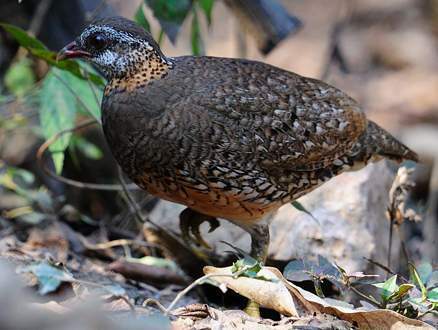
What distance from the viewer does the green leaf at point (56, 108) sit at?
5.22m

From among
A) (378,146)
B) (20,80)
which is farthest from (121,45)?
(20,80)

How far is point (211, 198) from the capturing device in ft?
14.1

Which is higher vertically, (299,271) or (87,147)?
(299,271)

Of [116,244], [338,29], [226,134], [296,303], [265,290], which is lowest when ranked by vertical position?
[116,244]

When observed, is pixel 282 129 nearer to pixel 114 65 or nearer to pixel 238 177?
pixel 238 177

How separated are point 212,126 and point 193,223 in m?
0.98

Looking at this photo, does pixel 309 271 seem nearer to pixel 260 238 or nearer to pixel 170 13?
pixel 260 238

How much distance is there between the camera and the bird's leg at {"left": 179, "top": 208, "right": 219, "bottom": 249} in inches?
199

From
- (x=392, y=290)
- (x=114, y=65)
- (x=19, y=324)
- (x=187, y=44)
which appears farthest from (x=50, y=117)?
(x=187, y=44)

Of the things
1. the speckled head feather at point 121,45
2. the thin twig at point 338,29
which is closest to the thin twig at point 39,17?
the speckled head feather at point 121,45

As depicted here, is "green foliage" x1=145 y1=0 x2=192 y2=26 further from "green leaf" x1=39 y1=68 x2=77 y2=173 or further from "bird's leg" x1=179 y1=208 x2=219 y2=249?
"bird's leg" x1=179 y1=208 x2=219 y2=249

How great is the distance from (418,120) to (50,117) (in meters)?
5.25

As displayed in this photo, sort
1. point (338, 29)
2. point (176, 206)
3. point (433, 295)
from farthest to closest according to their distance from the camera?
point (338, 29) → point (176, 206) → point (433, 295)

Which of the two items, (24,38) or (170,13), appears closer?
(24,38)
